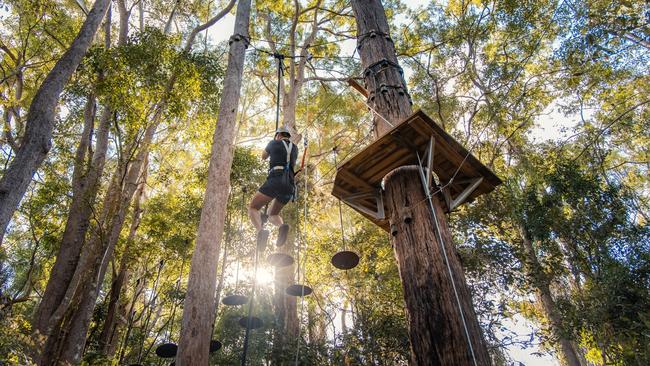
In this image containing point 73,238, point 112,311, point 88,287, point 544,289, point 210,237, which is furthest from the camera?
point 112,311

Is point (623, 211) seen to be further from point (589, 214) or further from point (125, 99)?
point (125, 99)

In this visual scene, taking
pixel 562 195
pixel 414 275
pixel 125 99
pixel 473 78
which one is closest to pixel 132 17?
pixel 125 99

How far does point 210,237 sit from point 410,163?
8.22 ft

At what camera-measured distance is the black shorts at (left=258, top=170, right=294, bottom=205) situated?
171 inches

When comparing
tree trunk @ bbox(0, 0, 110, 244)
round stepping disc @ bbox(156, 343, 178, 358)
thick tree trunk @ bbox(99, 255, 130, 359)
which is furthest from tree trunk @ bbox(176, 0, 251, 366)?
thick tree trunk @ bbox(99, 255, 130, 359)

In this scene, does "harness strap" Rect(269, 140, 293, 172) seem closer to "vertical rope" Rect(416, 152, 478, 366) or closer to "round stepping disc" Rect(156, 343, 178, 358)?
"vertical rope" Rect(416, 152, 478, 366)

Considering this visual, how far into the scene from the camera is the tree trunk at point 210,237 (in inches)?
139

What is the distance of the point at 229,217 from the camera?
902cm

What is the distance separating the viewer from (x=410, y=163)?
3207 mm

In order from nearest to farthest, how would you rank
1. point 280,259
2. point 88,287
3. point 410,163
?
point 410,163 < point 280,259 < point 88,287

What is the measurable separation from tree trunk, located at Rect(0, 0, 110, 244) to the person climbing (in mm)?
2320

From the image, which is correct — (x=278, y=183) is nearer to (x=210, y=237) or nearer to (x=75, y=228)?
(x=210, y=237)

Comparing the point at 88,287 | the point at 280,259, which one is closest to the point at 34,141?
the point at 280,259

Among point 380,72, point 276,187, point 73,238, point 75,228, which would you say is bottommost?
point 276,187
